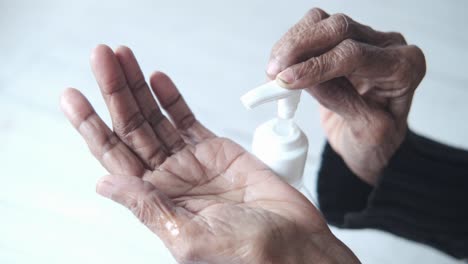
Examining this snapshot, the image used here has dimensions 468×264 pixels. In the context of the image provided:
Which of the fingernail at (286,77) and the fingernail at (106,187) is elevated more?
the fingernail at (286,77)

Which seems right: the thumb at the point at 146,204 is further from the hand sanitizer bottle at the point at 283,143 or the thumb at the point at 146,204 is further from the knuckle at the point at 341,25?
the knuckle at the point at 341,25

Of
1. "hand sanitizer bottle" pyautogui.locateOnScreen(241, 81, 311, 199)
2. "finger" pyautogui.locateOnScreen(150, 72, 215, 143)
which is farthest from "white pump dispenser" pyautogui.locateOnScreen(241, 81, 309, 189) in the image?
"finger" pyautogui.locateOnScreen(150, 72, 215, 143)

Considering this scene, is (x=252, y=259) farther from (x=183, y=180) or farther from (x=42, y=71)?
(x=42, y=71)

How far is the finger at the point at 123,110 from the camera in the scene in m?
0.54

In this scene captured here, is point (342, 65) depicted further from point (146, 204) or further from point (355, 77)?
point (146, 204)

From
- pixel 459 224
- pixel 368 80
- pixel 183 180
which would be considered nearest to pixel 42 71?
pixel 183 180

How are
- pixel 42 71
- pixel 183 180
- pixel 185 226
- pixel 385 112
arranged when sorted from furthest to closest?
pixel 42 71, pixel 385 112, pixel 183 180, pixel 185 226

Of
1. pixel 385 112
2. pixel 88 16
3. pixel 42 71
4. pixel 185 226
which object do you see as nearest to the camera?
pixel 185 226

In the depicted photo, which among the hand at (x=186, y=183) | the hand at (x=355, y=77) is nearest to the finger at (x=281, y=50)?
the hand at (x=355, y=77)

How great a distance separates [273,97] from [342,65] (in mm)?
91

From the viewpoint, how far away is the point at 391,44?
65 centimetres

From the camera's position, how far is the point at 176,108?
643 millimetres

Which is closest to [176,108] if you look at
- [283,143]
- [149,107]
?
[149,107]

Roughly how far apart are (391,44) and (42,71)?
56 cm
